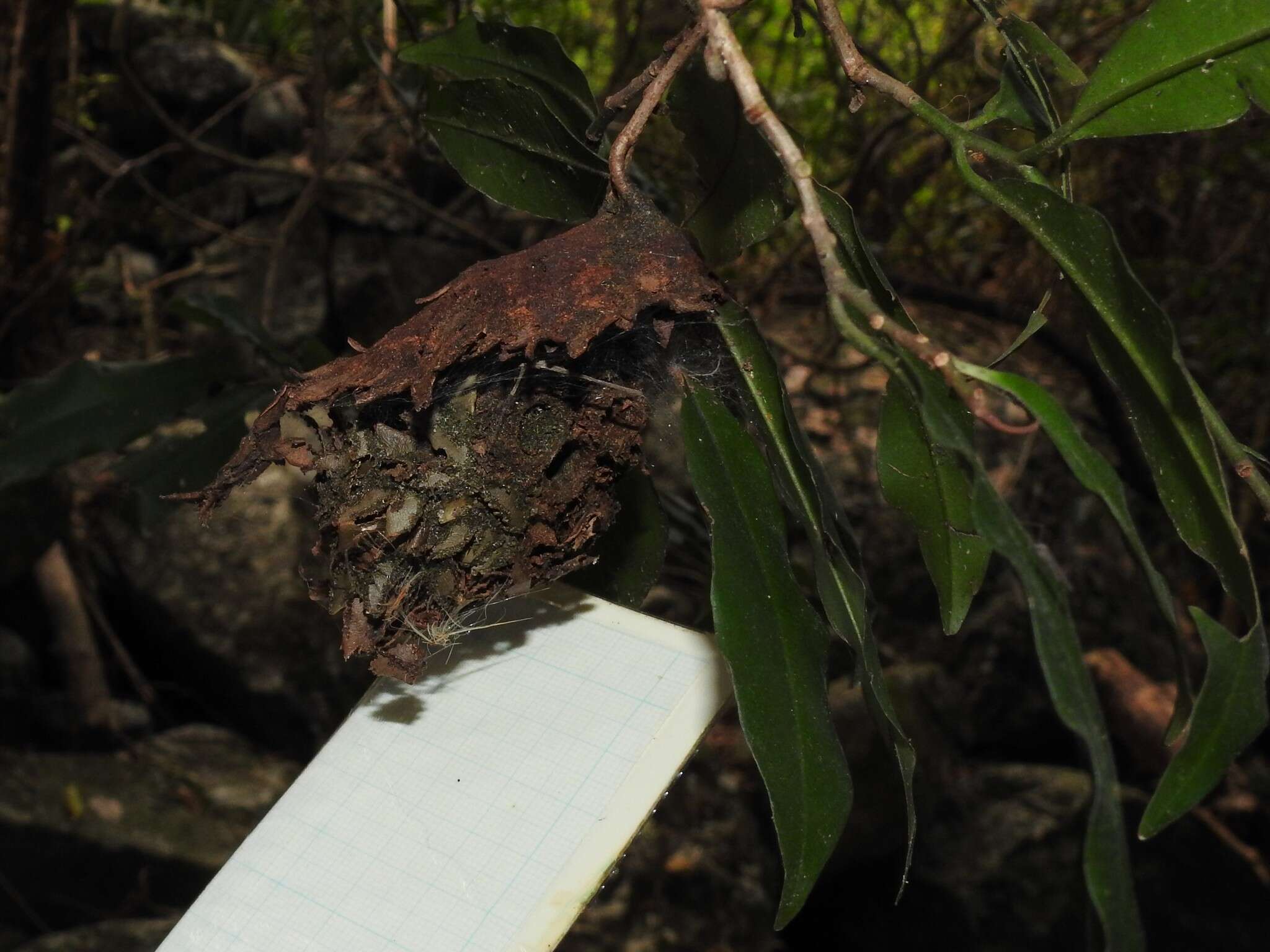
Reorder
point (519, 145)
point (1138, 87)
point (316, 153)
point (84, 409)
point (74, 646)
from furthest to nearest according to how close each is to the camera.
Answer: point (74, 646) < point (316, 153) < point (84, 409) < point (519, 145) < point (1138, 87)

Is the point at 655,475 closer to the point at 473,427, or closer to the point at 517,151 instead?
the point at 517,151

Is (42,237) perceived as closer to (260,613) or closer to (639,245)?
(260,613)

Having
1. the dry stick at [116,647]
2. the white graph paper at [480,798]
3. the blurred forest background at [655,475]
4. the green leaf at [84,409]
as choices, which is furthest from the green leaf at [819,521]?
the dry stick at [116,647]

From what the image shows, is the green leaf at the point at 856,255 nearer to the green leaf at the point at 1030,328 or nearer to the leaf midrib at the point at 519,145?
the green leaf at the point at 1030,328

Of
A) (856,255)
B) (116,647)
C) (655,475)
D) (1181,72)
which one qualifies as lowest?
(116,647)

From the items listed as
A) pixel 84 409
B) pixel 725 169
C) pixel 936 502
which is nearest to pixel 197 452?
pixel 84 409

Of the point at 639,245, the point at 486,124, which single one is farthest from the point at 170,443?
the point at 639,245
